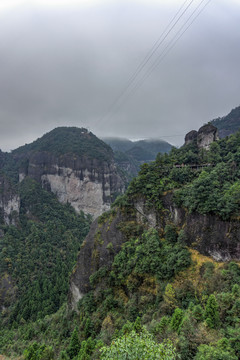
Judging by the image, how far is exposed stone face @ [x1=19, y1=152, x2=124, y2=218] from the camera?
82812 millimetres

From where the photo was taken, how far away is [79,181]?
272 ft

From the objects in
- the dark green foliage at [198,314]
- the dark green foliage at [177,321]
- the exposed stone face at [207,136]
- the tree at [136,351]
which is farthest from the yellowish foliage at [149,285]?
the exposed stone face at [207,136]

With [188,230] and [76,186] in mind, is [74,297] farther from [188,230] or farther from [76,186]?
[76,186]

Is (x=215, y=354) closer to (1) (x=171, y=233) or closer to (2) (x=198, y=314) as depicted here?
(2) (x=198, y=314)

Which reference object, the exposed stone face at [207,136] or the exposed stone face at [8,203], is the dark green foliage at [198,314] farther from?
the exposed stone face at [8,203]

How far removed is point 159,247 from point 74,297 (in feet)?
54.3

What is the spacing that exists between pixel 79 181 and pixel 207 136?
58.9 meters

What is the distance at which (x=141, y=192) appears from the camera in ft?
88.1

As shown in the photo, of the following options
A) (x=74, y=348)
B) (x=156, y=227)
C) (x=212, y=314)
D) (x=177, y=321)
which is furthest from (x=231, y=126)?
(x=74, y=348)

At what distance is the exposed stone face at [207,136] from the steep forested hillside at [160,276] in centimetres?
202

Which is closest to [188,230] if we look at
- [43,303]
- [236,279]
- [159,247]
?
[159,247]

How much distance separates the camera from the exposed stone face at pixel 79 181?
82812 millimetres

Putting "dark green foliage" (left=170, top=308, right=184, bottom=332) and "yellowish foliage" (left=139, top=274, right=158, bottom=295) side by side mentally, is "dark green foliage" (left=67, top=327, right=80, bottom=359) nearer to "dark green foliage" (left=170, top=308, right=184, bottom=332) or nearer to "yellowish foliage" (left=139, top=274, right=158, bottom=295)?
"yellowish foliage" (left=139, top=274, right=158, bottom=295)

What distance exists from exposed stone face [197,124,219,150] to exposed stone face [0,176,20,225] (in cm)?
6042
